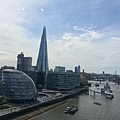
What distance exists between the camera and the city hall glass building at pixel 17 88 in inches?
2228

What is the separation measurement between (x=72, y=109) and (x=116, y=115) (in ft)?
33.4

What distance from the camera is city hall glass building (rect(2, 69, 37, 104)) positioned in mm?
56594

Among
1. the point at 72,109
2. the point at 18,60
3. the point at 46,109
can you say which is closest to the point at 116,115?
the point at 72,109

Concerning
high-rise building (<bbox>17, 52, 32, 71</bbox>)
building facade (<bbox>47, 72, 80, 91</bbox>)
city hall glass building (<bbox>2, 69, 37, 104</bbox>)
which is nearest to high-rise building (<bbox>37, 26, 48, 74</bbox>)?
building facade (<bbox>47, 72, 80, 91</bbox>)

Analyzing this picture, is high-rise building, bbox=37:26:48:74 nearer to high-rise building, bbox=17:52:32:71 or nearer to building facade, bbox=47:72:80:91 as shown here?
building facade, bbox=47:72:80:91

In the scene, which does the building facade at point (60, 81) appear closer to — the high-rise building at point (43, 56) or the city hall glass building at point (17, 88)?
the high-rise building at point (43, 56)

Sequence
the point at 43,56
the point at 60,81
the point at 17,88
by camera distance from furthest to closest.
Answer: the point at 43,56, the point at 60,81, the point at 17,88

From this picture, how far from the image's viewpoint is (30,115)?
45.8m

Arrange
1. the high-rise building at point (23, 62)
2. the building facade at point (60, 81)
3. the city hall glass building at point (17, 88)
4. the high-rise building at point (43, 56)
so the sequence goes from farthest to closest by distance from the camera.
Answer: the high-rise building at point (23, 62) → the high-rise building at point (43, 56) → the building facade at point (60, 81) → the city hall glass building at point (17, 88)

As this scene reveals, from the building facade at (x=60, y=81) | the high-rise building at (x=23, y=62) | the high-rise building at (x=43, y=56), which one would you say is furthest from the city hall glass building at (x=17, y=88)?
the high-rise building at (x=23, y=62)

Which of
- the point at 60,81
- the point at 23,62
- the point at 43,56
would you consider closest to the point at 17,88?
the point at 60,81

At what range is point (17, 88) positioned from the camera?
5716cm

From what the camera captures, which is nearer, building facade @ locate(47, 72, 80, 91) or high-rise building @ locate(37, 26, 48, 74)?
building facade @ locate(47, 72, 80, 91)

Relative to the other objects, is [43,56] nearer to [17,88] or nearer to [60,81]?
[60,81]
